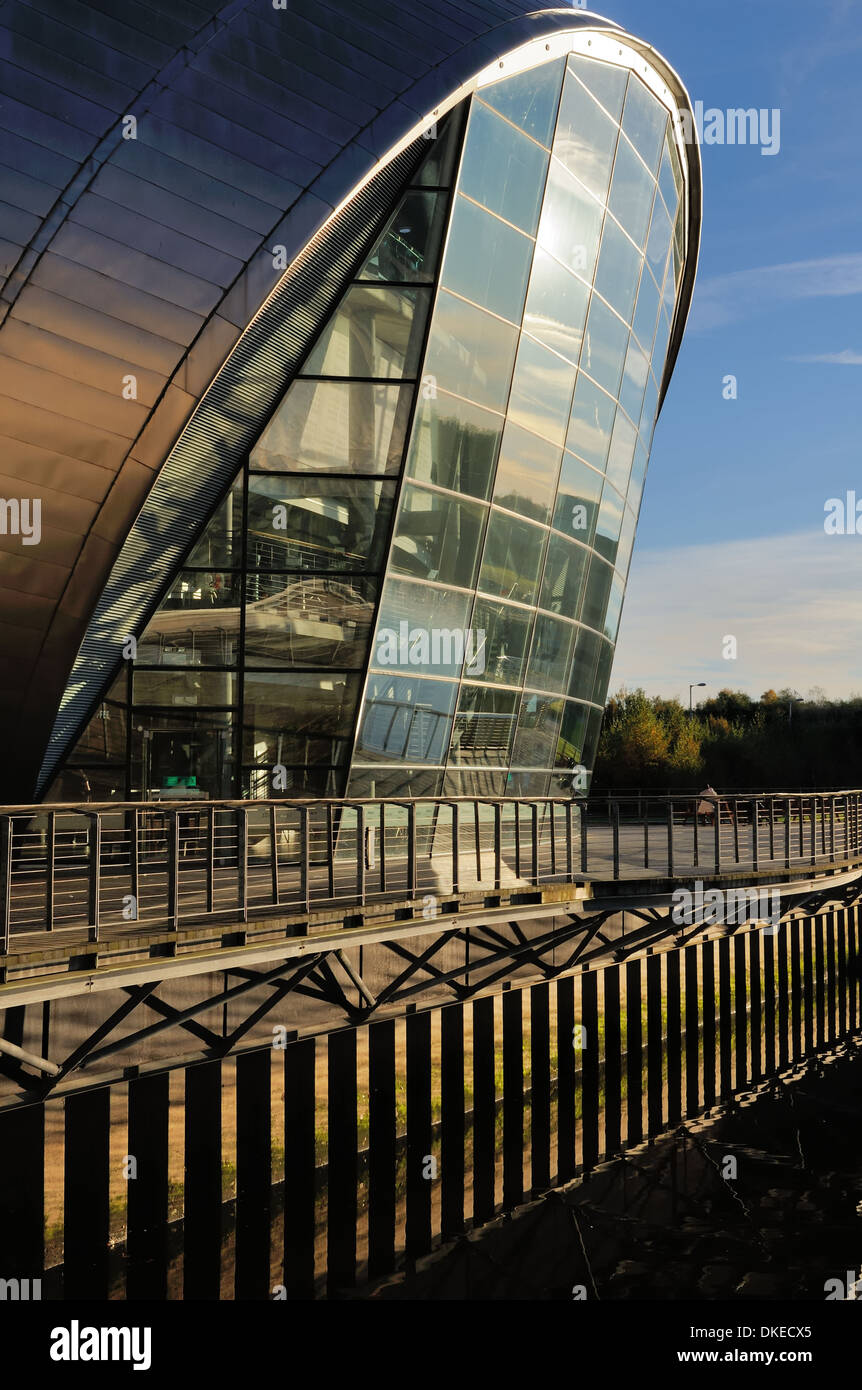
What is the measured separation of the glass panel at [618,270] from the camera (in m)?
23.1

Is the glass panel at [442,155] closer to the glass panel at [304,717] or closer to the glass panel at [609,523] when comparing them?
the glass panel at [609,523]

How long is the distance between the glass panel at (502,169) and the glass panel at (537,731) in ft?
26.4

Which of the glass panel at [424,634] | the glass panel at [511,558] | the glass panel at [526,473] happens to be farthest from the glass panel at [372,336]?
the glass panel at [424,634]

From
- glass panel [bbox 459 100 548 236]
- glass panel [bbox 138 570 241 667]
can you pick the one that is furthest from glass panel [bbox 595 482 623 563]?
glass panel [bbox 138 570 241 667]

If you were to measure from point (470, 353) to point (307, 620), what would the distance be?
5.05 meters

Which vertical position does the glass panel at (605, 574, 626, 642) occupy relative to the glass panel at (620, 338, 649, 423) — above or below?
below

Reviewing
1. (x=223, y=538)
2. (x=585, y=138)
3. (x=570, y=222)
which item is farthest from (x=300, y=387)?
(x=585, y=138)

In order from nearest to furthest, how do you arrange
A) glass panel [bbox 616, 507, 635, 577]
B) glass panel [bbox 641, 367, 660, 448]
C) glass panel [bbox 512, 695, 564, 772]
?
1. glass panel [bbox 512, 695, 564, 772]
2. glass panel [bbox 616, 507, 635, 577]
3. glass panel [bbox 641, 367, 660, 448]

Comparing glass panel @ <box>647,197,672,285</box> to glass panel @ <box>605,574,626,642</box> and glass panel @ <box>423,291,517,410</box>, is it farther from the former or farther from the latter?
glass panel @ <box>423,291,517,410</box>

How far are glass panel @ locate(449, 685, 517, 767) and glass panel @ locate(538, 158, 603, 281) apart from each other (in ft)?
25.2

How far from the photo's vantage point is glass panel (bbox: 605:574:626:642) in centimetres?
2575

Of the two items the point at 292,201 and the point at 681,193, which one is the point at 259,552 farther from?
the point at 681,193

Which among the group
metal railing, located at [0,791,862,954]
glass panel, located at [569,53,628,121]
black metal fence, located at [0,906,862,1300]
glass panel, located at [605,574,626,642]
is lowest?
black metal fence, located at [0,906,862,1300]
